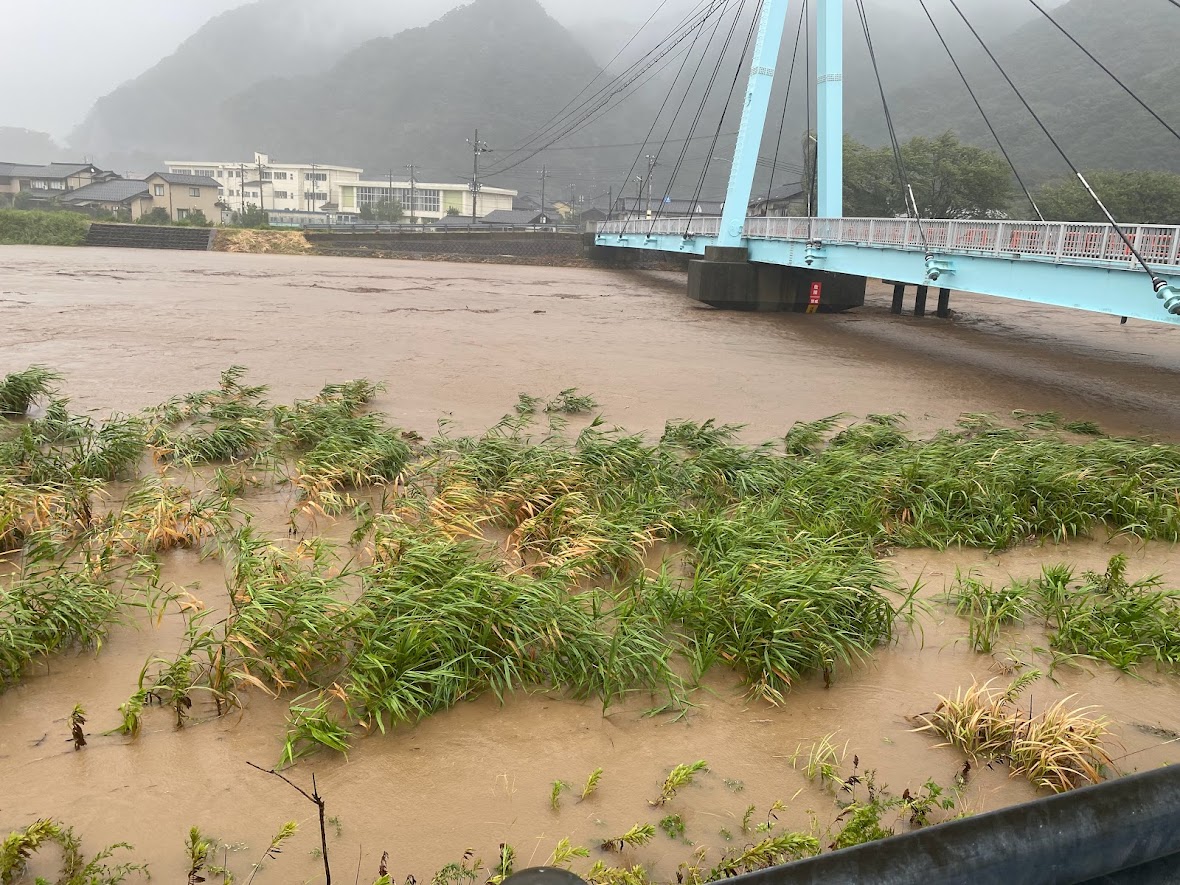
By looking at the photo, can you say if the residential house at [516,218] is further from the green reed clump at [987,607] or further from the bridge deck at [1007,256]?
the green reed clump at [987,607]

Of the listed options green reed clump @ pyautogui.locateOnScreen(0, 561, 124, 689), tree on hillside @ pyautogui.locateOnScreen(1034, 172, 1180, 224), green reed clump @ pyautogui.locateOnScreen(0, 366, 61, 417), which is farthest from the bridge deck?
tree on hillside @ pyautogui.locateOnScreen(1034, 172, 1180, 224)

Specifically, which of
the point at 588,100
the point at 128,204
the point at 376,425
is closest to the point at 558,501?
the point at 376,425

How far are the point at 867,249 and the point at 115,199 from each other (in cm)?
5743

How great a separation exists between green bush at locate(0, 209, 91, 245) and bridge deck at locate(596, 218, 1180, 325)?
36.5 m

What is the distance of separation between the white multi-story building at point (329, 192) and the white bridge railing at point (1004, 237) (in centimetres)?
7107

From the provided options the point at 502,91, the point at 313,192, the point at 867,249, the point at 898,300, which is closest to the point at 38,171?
the point at 313,192

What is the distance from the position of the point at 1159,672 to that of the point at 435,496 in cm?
442

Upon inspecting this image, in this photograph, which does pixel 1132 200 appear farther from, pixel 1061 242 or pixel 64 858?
pixel 64 858

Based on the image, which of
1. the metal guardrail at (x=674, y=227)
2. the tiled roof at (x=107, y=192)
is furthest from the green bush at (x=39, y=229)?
the metal guardrail at (x=674, y=227)

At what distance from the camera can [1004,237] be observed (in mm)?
13070

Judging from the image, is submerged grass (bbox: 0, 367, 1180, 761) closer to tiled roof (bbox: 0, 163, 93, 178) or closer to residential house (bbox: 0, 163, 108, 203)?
residential house (bbox: 0, 163, 108, 203)

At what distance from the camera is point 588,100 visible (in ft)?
465

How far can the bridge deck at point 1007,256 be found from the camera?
34.4ft

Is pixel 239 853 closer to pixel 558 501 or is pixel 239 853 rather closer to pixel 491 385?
pixel 558 501
